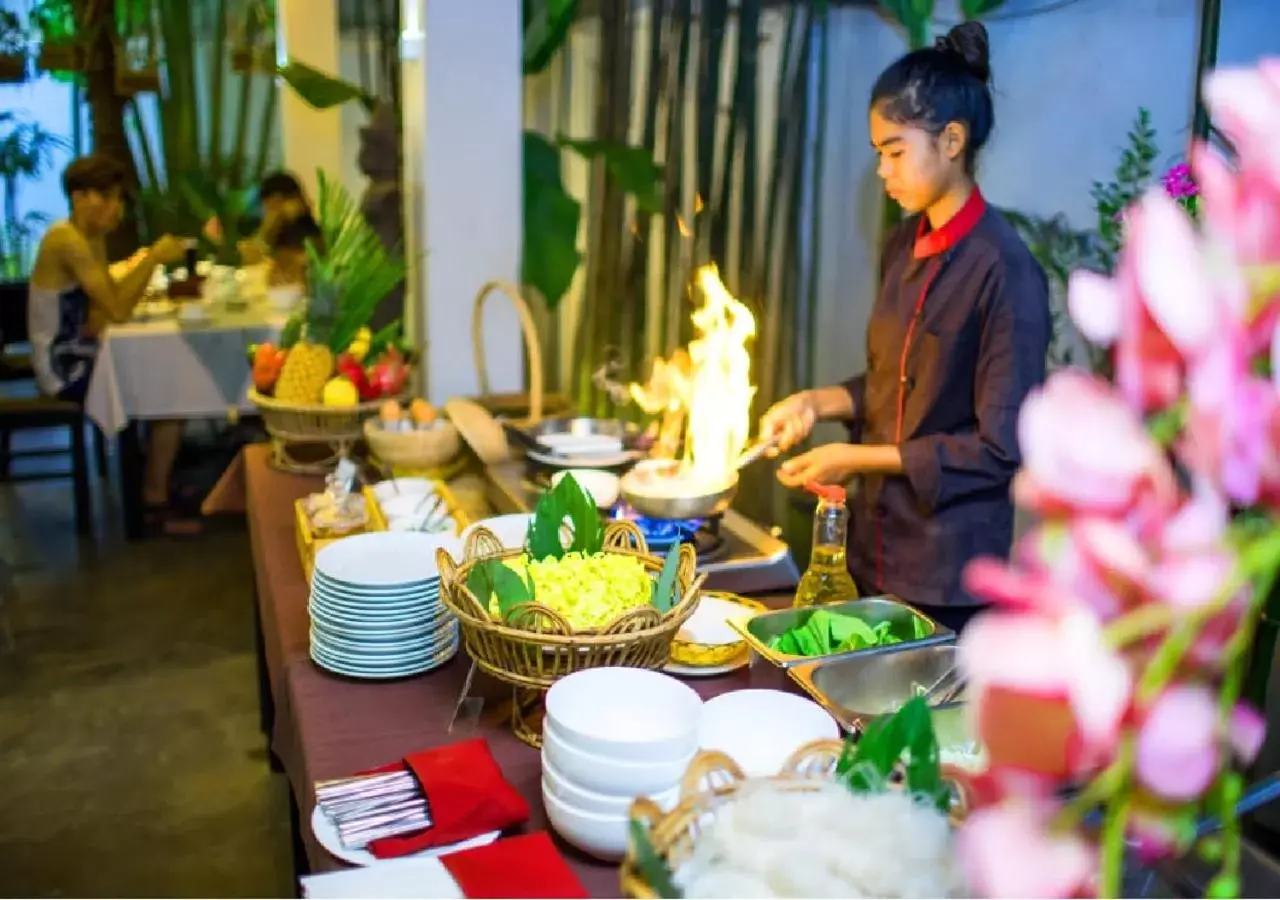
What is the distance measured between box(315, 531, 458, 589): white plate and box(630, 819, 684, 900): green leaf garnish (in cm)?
86

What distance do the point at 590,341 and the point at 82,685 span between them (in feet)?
6.34

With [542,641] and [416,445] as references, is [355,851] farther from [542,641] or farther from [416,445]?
[416,445]

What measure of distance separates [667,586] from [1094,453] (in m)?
1.05

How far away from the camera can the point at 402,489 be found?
2.34 meters

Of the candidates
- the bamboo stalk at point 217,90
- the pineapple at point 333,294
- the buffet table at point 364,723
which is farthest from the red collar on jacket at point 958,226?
the bamboo stalk at point 217,90

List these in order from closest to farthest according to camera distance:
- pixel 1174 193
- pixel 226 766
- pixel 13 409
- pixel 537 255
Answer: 1. pixel 1174 193
2. pixel 226 766
3. pixel 537 255
4. pixel 13 409

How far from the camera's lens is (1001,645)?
438 millimetres

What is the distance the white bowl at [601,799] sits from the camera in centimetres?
117

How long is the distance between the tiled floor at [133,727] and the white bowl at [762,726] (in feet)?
4.92

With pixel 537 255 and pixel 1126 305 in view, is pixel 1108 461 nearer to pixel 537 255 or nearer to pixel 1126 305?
pixel 1126 305

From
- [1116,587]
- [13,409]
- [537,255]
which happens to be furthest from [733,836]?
[13,409]

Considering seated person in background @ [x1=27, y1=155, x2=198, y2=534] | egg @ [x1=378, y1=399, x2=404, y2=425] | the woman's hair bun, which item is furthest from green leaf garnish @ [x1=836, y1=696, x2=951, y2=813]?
seated person in background @ [x1=27, y1=155, x2=198, y2=534]

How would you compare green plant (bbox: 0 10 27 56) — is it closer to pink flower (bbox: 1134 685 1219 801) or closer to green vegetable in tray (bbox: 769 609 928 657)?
green vegetable in tray (bbox: 769 609 928 657)

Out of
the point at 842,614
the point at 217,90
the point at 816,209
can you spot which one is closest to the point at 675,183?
the point at 816,209
